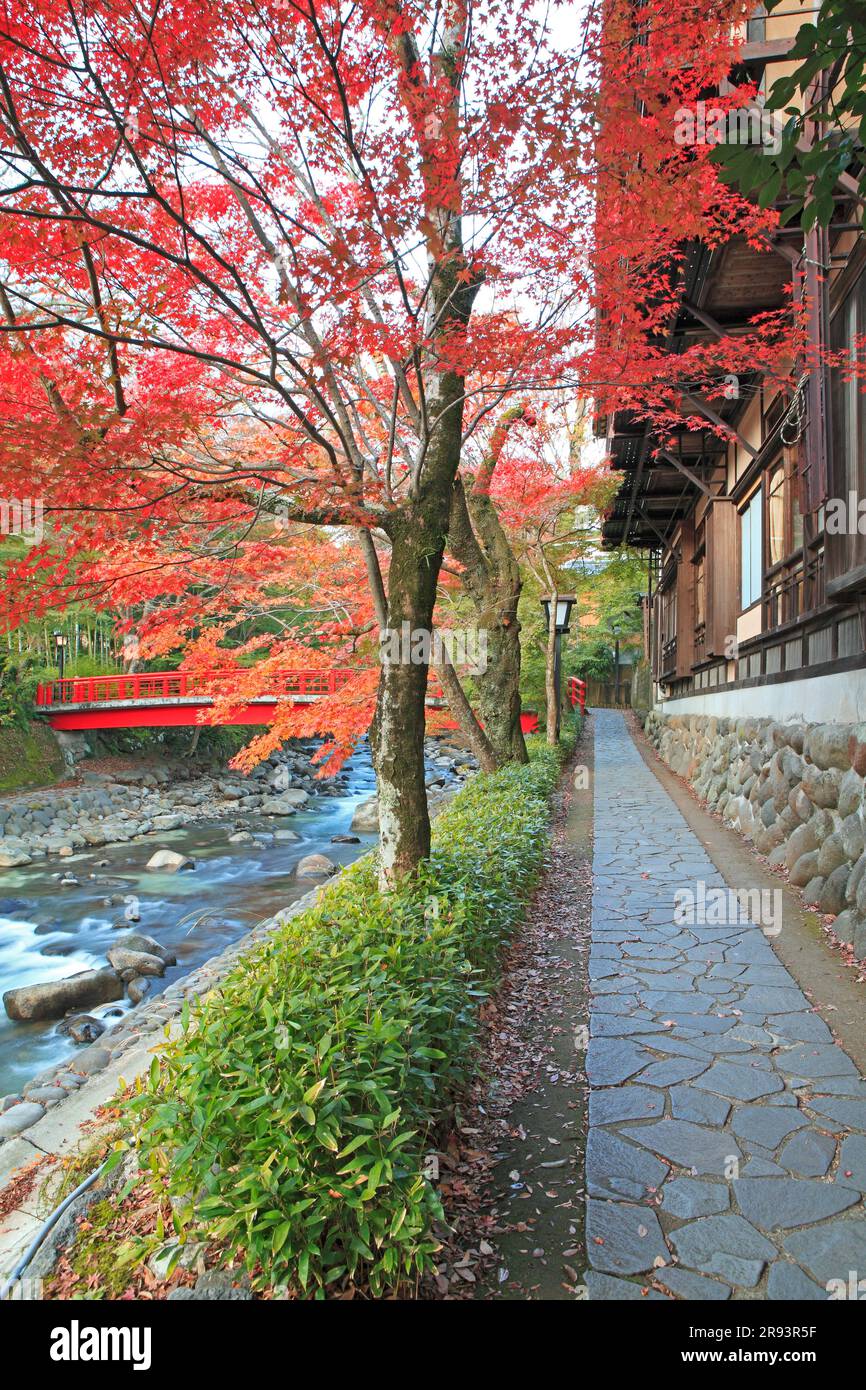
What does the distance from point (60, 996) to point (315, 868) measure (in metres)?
7.17

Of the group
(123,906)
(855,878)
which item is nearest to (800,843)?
(855,878)

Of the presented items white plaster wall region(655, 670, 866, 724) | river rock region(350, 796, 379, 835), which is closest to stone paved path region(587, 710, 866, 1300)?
white plaster wall region(655, 670, 866, 724)

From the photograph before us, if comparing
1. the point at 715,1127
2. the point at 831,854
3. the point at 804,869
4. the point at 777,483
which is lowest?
the point at 715,1127

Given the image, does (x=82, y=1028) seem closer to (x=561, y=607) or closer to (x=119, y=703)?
(x=561, y=607)

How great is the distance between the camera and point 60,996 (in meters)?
9.58

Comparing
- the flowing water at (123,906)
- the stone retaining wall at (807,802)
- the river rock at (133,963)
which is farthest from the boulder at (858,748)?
the river rock at (133,963)

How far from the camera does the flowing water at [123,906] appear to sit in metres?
9.44

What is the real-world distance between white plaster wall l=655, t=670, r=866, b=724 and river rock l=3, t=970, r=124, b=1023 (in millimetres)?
9007

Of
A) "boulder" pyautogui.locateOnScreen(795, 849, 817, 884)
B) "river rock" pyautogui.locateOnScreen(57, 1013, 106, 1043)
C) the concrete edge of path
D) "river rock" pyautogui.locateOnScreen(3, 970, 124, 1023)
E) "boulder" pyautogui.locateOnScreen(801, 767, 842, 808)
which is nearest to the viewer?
the concrete edge of path

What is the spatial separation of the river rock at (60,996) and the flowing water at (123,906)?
145 mm

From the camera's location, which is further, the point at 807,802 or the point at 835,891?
the point at 807,802

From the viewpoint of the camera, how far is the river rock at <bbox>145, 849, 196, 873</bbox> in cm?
1742

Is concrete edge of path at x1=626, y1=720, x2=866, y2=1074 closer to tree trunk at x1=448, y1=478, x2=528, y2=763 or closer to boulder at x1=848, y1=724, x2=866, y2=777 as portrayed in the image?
boulder at x1=848, y1=724, x2=866, y2=777
